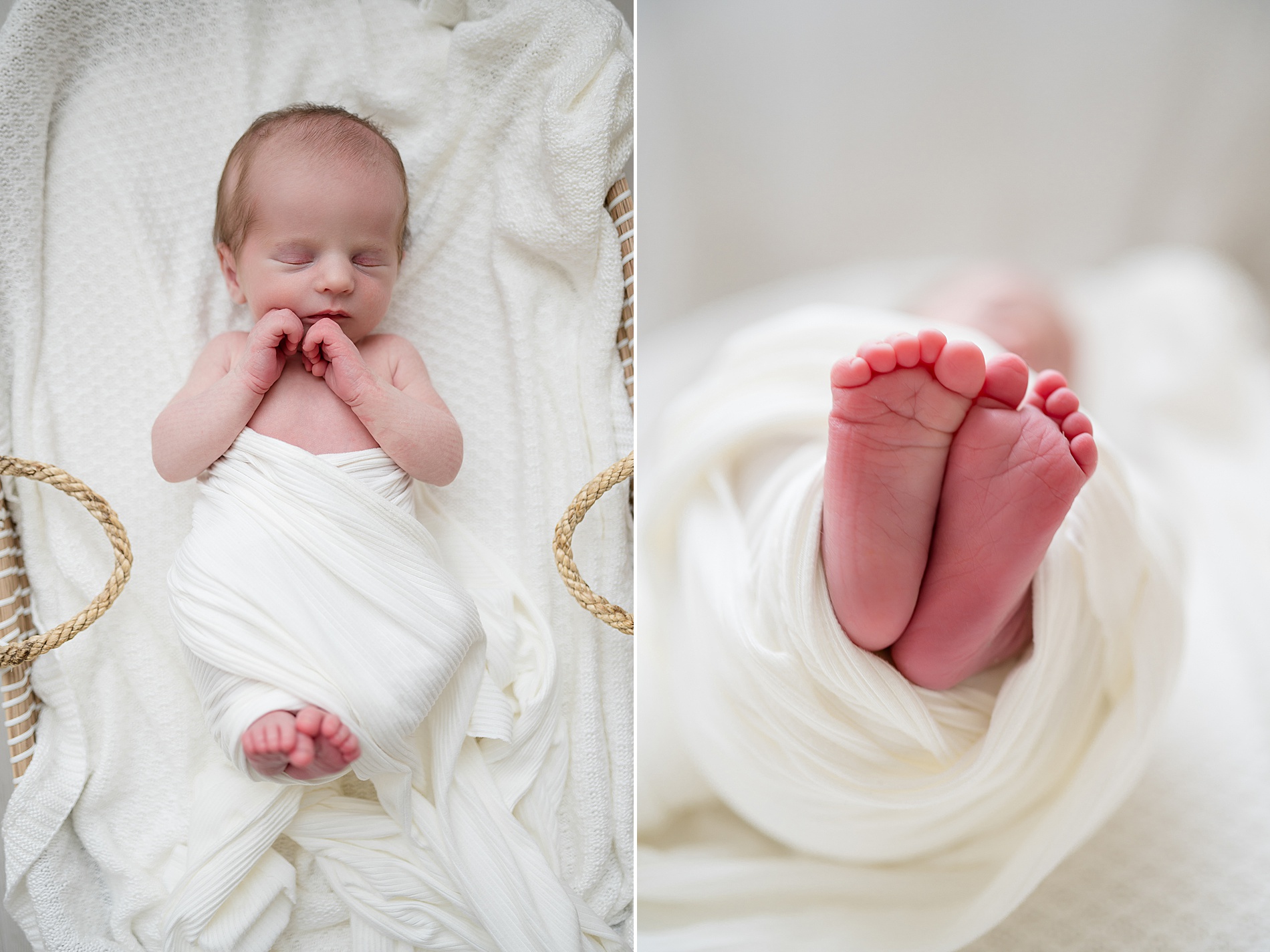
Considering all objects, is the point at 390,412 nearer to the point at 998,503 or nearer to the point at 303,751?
the point at 303,751

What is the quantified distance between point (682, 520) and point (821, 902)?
339 mm

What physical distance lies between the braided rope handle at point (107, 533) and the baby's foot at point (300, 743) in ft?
0.79

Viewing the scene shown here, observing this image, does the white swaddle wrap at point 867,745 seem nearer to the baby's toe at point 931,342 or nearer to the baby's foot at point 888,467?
the baby's foot at point 888,467

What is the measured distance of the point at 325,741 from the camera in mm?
737

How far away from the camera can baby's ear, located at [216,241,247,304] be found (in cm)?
92

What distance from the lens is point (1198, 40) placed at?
1059 millimetres

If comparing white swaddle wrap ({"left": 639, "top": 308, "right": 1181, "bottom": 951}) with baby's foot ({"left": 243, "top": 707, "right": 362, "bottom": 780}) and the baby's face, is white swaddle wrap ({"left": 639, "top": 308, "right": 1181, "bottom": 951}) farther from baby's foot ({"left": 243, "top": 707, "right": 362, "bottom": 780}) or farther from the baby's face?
the baby's face

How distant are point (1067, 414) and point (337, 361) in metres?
0.64

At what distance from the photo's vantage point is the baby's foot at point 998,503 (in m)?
0.57

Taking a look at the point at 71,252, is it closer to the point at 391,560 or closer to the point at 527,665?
the point at 391,560

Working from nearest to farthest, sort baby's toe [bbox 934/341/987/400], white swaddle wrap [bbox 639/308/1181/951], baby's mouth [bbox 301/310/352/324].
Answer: baby's toe [bbox 934/341/987/400]
white swaddle wrap [bbox 639/308/1181/951]
baby's mouth [bbox 301/310/352/324]

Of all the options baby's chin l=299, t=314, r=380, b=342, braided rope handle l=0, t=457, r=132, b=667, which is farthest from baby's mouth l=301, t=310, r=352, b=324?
braided rope handle l=0, t=457, r=132, b=667

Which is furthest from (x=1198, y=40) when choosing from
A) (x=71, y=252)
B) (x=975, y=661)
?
(x=71, y=252)

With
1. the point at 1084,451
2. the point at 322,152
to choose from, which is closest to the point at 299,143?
the point at 322,152
